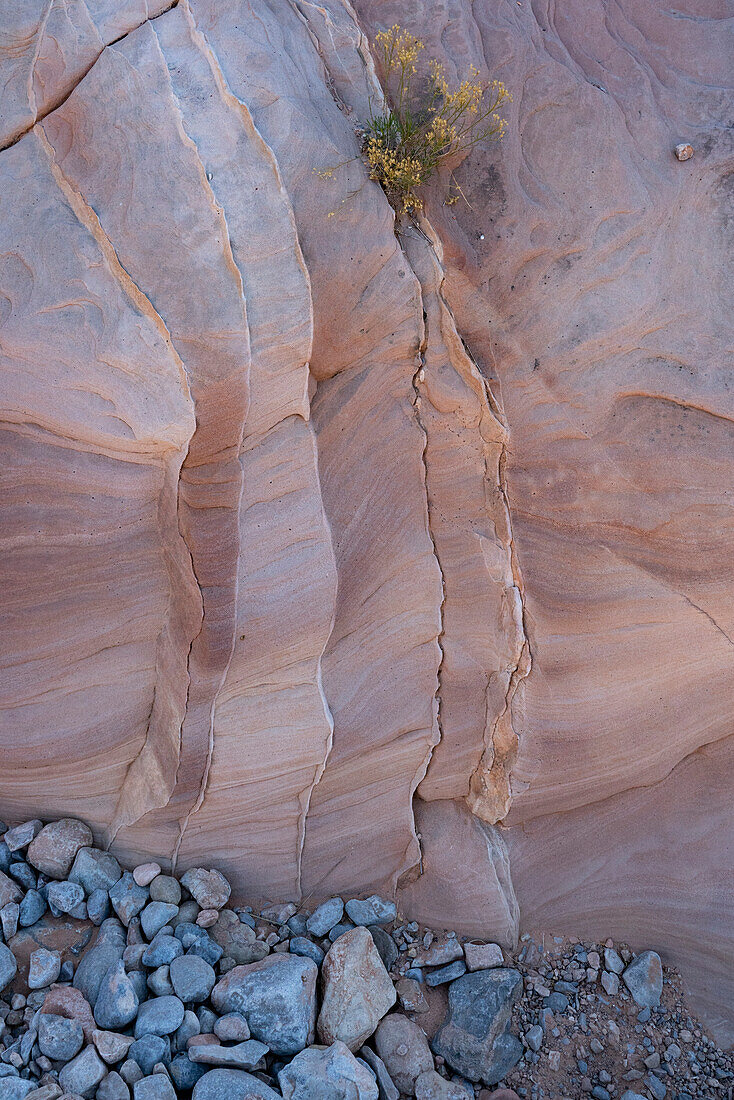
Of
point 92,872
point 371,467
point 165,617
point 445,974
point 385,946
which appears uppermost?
point 371,467

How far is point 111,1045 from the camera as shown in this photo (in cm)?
305

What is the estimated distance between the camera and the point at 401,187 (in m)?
3.66

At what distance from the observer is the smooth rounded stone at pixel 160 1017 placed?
10.4 ft

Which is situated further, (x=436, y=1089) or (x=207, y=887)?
(x=207, y=887)

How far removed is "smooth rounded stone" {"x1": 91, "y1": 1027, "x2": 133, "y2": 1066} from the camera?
304 cm

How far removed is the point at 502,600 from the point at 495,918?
59.2 inches

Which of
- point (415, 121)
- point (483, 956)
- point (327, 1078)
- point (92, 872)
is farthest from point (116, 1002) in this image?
point (415, 121)

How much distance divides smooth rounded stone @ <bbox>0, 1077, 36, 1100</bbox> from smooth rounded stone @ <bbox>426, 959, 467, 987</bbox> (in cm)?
165

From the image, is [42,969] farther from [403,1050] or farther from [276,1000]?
[403,1050]

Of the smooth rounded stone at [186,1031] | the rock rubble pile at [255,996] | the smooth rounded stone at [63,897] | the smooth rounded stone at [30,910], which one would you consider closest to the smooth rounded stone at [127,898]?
the rock rubble pile at [255,996]

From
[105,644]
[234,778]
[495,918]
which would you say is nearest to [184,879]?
A: [234,778]

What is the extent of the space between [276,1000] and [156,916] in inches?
25.7

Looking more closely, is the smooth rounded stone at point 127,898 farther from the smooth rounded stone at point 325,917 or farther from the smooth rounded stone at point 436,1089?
the smooth rounded stone at point 436,1089

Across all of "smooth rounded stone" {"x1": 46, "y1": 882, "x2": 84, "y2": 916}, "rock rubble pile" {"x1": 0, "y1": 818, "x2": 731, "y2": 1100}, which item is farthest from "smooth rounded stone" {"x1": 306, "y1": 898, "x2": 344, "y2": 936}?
"smooth rounded stone" {"x1": 46, "y1": 882, "x2": 84, "y2": 916}
